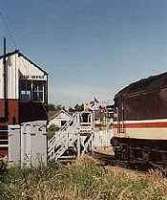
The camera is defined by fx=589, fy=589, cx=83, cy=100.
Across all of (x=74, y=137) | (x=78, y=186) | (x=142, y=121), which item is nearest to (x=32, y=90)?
(x=74, y=137)

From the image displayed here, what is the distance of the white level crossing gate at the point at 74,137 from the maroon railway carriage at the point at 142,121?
4.81 feet

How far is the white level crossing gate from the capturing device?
28141mm

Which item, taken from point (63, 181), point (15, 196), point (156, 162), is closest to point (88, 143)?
point (156, 162)

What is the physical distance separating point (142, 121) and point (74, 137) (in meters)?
6.02

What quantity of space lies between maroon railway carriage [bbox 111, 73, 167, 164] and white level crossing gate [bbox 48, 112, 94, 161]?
147 centimetres

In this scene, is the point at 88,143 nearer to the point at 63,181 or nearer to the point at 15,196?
the point at 63,181

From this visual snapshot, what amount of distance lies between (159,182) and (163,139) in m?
7.06

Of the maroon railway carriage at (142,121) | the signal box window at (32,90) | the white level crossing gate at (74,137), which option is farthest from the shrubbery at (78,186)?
the signal box window at (32,90)

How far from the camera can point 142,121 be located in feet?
78.5

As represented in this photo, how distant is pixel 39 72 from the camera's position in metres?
39.9

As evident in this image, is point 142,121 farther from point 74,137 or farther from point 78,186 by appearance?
point 78,186

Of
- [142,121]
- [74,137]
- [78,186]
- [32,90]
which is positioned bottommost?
[78,186]

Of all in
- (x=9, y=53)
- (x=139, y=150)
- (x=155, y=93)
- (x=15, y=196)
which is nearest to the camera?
(x=15, y=196)

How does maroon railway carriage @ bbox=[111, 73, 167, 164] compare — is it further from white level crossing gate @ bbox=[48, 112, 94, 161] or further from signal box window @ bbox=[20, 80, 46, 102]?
signal box window @ bbox=[20, 80, 46, 102]
